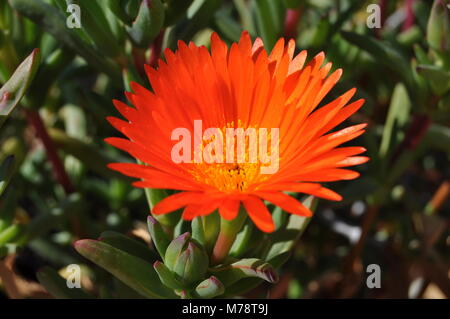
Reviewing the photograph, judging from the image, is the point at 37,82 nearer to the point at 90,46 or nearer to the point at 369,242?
the point at 90,46

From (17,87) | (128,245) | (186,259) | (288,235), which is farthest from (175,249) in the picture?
(17,87)

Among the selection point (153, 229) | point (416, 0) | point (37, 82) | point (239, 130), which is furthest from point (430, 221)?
point (37, 82)

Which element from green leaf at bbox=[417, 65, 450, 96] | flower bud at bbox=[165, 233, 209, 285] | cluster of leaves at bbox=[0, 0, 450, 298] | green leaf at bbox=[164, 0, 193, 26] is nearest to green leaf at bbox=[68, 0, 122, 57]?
cluster of leaves at bbox=[0, 0, 450, 298]

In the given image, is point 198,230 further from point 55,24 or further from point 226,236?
point 55,24

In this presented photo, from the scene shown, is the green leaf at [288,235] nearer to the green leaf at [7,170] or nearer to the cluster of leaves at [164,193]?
the cluster of leaves at [164,193]

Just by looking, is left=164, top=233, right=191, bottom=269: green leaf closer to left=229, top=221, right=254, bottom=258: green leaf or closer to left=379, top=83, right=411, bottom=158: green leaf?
left=229, top=221, right=254, bottom=258: green leaf
